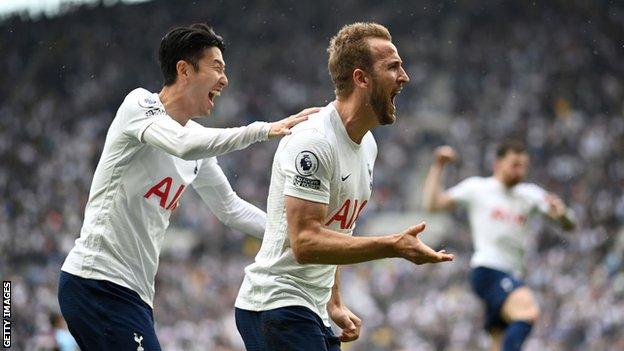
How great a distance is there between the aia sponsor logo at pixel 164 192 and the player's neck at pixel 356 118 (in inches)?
36.6

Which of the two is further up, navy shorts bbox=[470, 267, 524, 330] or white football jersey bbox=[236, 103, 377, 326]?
white football jersey bbox=[236, 103, 377, 326]

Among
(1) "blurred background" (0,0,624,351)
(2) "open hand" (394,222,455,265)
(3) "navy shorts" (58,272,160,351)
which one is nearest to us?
(2) "open hand" (394,222,455,265)

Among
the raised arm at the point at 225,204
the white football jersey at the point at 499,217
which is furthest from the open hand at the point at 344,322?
the white football jersey at the point at 499,217

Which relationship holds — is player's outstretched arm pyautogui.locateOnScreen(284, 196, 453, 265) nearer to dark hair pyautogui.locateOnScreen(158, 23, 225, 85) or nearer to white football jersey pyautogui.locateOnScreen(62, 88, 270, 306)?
white football jersey pyautogui.locateOnScreen(62, 88, 270, 306)

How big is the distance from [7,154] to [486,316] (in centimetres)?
2106

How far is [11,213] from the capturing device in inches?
1026

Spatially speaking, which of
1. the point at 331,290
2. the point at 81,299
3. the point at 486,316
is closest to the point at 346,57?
the point at 331,290

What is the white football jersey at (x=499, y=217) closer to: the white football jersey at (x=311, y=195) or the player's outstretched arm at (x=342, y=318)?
the player's outstretched arm at (x=342, y=318)

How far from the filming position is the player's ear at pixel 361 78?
4379 millimetres

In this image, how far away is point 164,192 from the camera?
4.91m

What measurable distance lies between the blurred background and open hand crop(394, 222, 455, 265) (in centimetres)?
883

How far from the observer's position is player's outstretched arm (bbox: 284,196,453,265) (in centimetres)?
381

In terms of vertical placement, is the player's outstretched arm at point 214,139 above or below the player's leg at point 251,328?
above

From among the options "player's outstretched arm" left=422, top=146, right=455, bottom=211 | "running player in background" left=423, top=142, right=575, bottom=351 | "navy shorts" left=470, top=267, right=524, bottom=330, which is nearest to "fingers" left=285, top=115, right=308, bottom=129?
"player's outstretched arm" left=422, top=146, right=455, bottom=211
